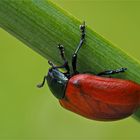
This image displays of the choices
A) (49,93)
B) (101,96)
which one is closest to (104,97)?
(101,96)

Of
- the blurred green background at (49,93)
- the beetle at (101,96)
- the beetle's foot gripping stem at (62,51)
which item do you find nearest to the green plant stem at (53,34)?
the beetle's foot gripping stem at (62,51)

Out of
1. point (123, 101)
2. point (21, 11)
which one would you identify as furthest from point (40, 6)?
point (123, 101)

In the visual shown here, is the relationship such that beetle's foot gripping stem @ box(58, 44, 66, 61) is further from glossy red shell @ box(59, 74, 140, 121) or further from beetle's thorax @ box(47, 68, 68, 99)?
beetle's thorax @ box(47, 68, 68, 99)

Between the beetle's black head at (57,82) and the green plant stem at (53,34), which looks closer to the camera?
the green plant stem at (53,34)

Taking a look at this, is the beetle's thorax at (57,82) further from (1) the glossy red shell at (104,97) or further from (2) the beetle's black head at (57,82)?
(1) the glossy red shell at (104,97)

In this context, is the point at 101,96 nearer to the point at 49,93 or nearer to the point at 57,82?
the point at 57,82

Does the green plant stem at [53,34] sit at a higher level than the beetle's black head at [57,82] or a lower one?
higher
